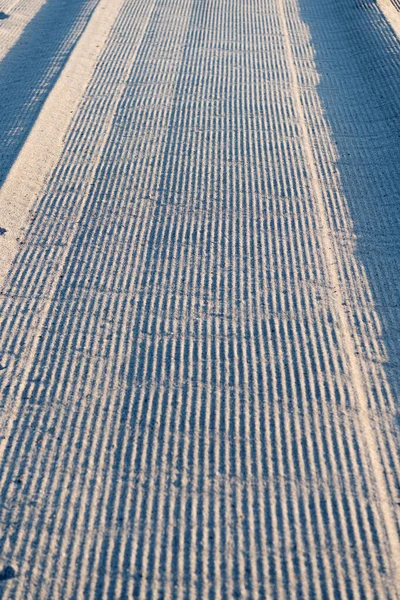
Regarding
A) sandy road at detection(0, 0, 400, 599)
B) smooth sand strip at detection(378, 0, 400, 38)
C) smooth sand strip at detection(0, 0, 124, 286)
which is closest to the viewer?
sandy road at detection(0, 0, 400, 599)

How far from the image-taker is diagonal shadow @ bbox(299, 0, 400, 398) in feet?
13.9

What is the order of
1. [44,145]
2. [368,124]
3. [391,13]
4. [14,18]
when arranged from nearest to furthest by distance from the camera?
[44,145] → [368,124] → [391,13] → [14,18]

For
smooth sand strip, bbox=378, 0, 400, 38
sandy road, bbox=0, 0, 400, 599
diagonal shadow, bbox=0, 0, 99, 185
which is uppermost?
smooth sand strip, bbox=378, 0, 400, 38

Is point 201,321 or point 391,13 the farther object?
point 391,13

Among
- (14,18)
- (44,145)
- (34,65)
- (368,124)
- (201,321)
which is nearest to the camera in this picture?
(201,321)

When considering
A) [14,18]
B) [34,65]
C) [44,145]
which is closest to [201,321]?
[44,145]

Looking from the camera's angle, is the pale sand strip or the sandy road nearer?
the sandy road

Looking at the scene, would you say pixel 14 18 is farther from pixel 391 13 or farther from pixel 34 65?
pixel 391 13

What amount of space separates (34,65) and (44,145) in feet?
6.57

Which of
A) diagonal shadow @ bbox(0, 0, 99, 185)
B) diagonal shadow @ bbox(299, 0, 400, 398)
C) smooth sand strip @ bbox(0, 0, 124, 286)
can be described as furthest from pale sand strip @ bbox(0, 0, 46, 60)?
diagonal shadow @ bbox(299, 0, 400, 398)

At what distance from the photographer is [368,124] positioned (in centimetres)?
574

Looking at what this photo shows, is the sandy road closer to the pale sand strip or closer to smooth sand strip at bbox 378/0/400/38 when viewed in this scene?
smooth sand strip at bbox 378/0/400/38

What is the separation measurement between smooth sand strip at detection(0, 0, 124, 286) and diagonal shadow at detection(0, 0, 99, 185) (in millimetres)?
100

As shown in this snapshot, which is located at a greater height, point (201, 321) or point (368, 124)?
point (368, 124)
